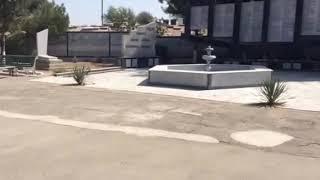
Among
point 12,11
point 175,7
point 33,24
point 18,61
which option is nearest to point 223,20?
point 175,7

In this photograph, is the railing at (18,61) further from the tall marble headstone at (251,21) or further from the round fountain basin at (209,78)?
the tall marble headstone at (251,21)

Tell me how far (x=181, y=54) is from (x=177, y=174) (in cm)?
2777

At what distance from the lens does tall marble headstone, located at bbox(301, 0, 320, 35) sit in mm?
26250

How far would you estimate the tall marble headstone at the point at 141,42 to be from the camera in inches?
1150

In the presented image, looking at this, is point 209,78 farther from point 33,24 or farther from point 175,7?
point 175,7

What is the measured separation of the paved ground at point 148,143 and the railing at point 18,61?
31.5ft

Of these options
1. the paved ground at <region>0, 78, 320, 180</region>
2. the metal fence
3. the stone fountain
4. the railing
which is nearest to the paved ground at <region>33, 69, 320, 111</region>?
the stone fountain

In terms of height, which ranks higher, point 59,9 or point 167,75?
point 59,9

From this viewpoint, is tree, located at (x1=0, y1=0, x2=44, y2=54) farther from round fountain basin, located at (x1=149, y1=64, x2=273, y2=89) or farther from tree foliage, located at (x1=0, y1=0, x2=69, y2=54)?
round fountain basin, located at (x1=149, y1=64, x2=273, y2=89)

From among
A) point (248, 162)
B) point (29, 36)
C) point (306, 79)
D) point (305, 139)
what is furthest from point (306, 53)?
point (248, 162)

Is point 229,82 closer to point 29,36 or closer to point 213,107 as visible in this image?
point 213,107

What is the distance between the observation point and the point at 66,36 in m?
32.7

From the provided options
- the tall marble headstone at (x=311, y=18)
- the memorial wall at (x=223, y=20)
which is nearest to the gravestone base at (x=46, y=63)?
the memorial wall at (x=223, y=20)

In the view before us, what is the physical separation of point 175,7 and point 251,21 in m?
12.3
